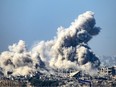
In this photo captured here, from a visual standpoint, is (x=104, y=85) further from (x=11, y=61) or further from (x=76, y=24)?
(x=11, y=61)

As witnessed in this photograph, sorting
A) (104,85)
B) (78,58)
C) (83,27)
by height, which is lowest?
(104,85)

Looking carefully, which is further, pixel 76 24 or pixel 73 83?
pixel 76 24

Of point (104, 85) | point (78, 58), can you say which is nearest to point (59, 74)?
point (78, 58)

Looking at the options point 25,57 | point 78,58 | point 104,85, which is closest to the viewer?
point 104,85

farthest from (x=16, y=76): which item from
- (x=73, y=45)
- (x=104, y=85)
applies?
(x=104, y=85)

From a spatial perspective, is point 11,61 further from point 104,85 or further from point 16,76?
point 104,85

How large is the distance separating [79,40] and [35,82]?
2010cm

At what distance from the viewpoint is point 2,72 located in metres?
158

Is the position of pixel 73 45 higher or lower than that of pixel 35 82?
higher

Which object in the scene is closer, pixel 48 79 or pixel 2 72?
pixel 48 79

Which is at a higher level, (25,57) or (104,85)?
(25,57)

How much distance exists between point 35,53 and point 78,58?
19841 mm

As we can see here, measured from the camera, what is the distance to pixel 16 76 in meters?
149

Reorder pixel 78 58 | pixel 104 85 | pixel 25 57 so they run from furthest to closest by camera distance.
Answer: pixel 25 57, pixel 78 58, pixel 104 85
